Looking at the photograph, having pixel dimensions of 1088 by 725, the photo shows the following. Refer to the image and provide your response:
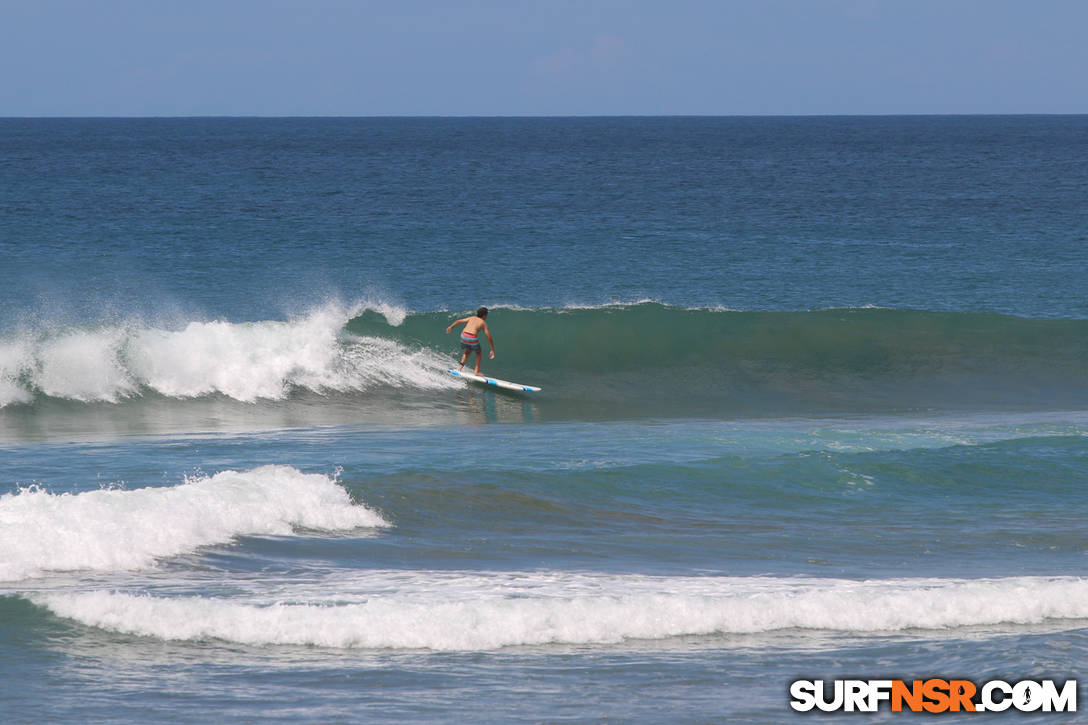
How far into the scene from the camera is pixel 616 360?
77.6 feet

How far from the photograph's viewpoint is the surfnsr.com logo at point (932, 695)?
690cm

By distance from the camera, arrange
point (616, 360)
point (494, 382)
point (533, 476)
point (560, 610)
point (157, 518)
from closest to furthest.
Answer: point (560, 610), point (157, 518), point (533, 476), point (494, 382), point (616, 360)

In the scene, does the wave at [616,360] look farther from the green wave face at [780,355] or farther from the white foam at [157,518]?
the white foam at [157,518]

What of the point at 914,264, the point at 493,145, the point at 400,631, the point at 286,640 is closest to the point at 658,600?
the point at 400,631

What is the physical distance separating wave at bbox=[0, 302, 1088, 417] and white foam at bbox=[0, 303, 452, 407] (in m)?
0.03

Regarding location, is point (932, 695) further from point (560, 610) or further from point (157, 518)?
point (157, 518)

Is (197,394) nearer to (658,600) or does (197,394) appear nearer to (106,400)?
(106,400)

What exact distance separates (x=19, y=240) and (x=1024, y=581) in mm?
36867

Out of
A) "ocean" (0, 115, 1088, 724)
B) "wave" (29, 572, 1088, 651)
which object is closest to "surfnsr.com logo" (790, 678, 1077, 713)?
"ocean" (0, 115, 1088, 724)

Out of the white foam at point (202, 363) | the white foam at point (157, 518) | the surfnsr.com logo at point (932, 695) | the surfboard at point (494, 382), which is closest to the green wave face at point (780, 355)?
the surfboard at point (494, 382)

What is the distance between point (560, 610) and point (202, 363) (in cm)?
1334

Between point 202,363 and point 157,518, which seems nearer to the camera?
point 157,518

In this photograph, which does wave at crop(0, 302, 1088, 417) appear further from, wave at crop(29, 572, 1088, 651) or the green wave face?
wave at crop(29, 572, 1088, 651)

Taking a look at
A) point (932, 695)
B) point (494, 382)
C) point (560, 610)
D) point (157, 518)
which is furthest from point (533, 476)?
point (494, 382)
